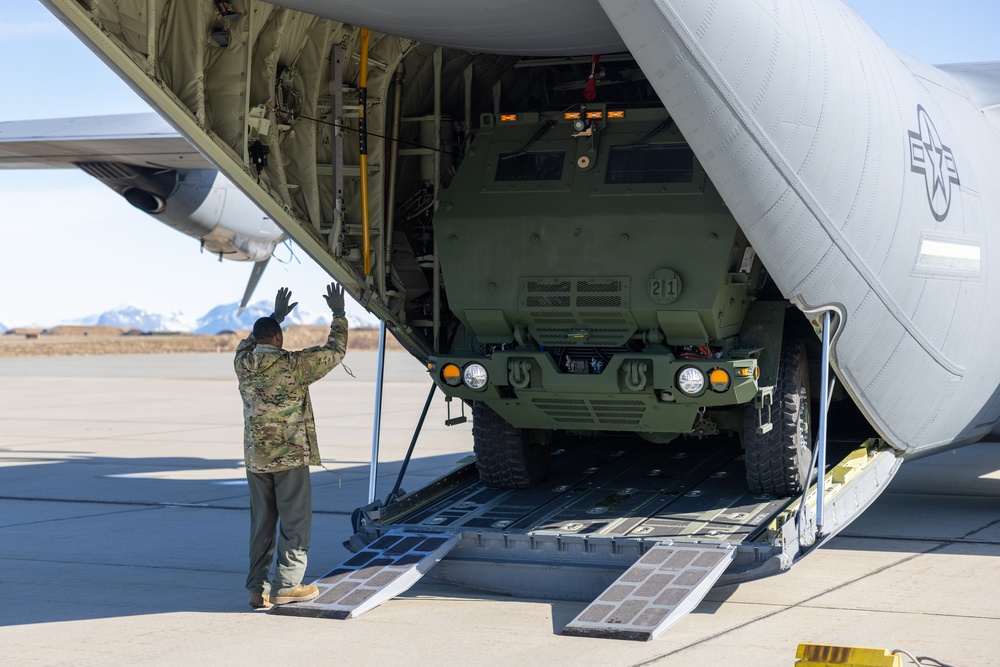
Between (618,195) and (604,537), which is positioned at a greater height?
Answer: (618,195)

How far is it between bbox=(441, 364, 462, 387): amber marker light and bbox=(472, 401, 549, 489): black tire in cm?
57

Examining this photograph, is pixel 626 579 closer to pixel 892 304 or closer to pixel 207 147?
pixel 892 304

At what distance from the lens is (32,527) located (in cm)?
1023

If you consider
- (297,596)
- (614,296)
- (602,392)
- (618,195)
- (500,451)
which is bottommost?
(297,596)

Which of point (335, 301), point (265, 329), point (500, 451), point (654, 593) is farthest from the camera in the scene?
point (500, 451)

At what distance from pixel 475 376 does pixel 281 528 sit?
5.74ft

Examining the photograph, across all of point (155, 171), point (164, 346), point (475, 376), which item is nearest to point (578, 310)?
point (475, 376)

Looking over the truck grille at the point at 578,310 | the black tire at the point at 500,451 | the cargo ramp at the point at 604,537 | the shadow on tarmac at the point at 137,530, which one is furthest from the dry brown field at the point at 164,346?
the truck grille at the point at 578,310

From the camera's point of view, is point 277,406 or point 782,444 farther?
point 782,444

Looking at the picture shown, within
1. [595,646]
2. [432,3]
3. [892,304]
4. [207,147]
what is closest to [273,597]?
[595,646]

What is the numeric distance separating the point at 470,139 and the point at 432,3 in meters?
2.47

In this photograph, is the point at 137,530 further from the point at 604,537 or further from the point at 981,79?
the point at 981,79

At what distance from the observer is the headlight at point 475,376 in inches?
322

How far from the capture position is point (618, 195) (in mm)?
8156
